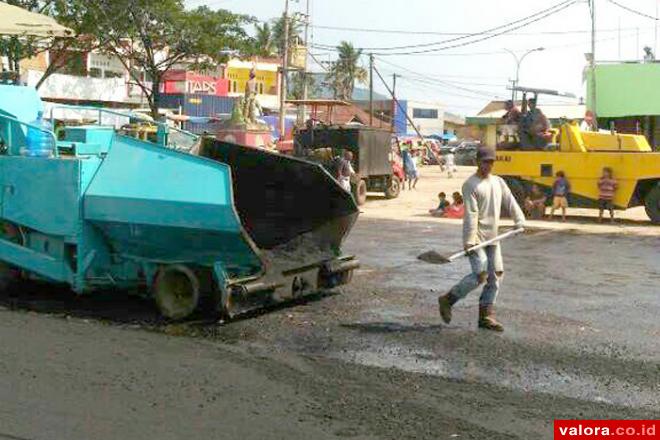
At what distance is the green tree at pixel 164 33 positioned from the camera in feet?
111

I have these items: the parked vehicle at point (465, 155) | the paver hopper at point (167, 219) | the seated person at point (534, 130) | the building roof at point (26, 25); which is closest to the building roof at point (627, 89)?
the seated person at point (534, 130)

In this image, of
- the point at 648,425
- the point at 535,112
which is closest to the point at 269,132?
the point at 535,112

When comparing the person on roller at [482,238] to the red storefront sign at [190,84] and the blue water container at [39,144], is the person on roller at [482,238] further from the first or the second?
the red storefront sign at [190,84]

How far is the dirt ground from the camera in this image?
490 centimetres

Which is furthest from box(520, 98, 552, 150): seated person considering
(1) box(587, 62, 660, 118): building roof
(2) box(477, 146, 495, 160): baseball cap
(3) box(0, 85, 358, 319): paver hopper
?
(1) box(587, 62, 660, 118): building roof

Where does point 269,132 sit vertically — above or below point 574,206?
above

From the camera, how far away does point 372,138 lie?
79.9 feet

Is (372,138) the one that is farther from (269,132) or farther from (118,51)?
(118,51)

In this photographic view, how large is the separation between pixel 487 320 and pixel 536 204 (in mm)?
12524

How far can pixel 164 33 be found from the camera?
3534cm

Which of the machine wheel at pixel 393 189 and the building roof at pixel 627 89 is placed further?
the building roof at pixel 627 89

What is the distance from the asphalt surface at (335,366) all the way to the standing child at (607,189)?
888 cm

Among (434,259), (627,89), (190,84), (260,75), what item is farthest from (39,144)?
(260,75)

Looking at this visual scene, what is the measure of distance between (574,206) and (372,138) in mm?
7088
